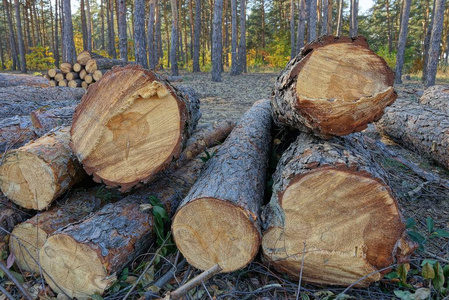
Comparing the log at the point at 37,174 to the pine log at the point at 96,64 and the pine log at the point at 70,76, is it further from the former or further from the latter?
the pine log at the point at 70,76

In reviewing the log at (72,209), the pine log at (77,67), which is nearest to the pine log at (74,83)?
the pine log at (77,67)

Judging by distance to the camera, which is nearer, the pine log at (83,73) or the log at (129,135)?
the log at (129,135)

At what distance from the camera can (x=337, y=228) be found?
1777mm

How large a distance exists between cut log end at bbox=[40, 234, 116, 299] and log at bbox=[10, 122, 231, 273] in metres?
0.13

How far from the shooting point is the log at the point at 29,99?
413 centimetres

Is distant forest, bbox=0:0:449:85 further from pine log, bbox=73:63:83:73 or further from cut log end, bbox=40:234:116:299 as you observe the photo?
cut log end, bbox=40:234:116:299

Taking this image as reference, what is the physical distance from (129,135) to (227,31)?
20.3 meters

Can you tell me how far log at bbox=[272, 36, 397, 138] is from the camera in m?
1.96

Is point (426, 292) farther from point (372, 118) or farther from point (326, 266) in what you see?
point (372, 118)

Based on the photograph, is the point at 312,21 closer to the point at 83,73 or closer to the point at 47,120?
the point at 83,73

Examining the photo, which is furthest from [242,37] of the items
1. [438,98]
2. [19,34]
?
[19,34]

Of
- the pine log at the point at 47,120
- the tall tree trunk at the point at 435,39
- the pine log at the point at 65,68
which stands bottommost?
the pine log at the point at 47,120

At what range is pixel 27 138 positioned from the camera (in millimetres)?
2943

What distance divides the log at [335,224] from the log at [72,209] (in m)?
0.96
